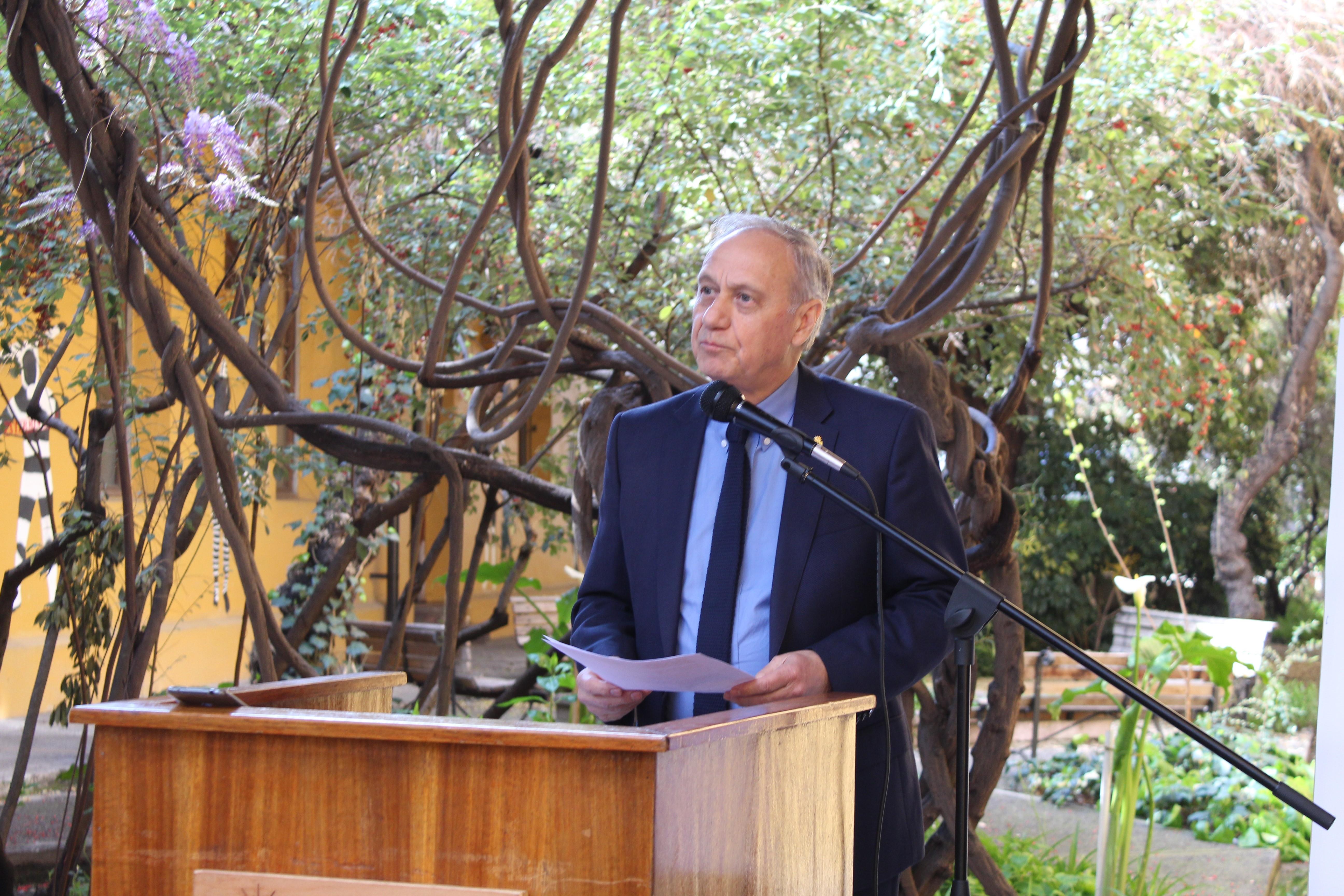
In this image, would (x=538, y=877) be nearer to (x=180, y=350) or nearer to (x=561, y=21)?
(x=180, y=350)

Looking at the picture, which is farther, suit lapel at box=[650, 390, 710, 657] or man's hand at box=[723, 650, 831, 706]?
suit lapel at box=[650, 390, 710, 657]

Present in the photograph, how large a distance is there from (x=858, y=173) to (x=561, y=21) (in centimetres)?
117

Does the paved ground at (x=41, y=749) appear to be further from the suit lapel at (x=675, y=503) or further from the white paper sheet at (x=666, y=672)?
the white paper sheet at (x=666, y=672)

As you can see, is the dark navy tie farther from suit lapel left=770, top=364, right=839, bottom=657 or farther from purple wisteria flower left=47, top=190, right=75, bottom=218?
purple wisteria flower left=47, top=190, right=75, bottom=218

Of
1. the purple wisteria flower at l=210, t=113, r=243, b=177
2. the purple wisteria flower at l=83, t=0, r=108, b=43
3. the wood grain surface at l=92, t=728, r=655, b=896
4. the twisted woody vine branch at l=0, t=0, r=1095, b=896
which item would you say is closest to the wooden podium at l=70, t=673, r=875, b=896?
the wood grain surface at l=92, t=728, r=655, b=896

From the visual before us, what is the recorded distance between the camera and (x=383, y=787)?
108cm

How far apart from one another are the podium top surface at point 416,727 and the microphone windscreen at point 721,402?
0.50 metres

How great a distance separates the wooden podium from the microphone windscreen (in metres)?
0.51

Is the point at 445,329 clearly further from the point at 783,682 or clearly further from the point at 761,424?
the point at 783,682

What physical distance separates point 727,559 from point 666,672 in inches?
19.5

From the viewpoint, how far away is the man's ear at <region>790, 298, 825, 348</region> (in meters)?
1.86

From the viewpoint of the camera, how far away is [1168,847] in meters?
5.30

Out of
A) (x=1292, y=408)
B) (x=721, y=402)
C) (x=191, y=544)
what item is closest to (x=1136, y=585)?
(x=721, y=402)

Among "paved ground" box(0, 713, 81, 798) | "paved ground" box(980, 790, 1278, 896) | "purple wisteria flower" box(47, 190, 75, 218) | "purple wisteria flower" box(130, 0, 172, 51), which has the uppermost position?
"purple wisteria flower" box(130, 0, 172, 51)
